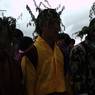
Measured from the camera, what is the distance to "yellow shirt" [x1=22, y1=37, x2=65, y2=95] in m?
6.86

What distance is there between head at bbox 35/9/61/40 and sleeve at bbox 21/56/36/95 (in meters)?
0.52

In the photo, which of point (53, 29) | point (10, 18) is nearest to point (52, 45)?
point (53, 29)

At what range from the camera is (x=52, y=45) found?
23.5 feet

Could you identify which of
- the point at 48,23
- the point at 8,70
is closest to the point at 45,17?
the point at 48,23

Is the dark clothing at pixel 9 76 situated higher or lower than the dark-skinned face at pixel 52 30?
lower

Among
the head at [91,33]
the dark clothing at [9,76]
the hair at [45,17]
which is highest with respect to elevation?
the hair at [45,17]

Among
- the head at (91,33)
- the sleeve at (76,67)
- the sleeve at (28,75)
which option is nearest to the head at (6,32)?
the sleeve at (28,75)

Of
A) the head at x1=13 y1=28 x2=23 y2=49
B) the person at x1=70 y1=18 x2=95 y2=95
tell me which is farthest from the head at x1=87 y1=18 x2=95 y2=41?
the head at x1=13 y1=28 x2=23 y2=49

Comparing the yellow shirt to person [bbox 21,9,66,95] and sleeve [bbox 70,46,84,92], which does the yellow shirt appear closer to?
person [bbox 21,9,66,95]

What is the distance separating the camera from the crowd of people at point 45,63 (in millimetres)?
6496

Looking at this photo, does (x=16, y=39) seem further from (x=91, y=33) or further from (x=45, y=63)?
(x=91, y=33)

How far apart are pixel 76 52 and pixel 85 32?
0.54m

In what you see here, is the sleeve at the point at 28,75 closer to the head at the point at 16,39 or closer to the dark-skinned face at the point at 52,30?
the head at the point at 16,39

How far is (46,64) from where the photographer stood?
6949 millimetres
